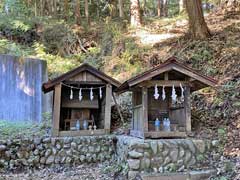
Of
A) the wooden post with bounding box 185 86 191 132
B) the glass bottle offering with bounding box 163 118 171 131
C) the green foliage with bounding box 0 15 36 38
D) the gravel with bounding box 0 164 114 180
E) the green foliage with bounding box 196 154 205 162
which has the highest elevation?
the green foliage with bounding box 0 15 36 38

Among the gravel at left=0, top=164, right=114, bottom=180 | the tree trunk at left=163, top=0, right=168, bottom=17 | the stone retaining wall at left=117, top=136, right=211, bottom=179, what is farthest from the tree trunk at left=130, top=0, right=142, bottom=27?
the stone retaining wall at left=117, top=136, right=211, bottom=179

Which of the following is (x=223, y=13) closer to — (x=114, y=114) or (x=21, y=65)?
(x=114, y=114)

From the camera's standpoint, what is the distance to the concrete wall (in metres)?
12.1

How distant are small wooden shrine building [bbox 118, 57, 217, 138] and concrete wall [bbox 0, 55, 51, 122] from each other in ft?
17.8

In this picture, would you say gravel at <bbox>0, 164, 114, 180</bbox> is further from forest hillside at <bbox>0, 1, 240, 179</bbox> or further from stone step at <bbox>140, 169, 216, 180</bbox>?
forest hillside at <bbox>0, 1, 240, 179</bbox>

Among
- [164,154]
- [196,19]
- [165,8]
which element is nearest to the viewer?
[164,154]

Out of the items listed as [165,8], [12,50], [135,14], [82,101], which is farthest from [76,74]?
[165,8]

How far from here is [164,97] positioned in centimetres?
768

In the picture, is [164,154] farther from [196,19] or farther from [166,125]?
[196,19]

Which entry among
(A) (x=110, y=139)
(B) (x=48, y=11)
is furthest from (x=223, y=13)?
(B) (x=48, y=11)

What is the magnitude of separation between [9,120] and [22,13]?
33.4ft

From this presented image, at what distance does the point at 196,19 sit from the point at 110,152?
233 inches

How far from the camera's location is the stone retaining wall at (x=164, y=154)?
6621 millimetres

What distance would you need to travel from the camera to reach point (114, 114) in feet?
33.0
